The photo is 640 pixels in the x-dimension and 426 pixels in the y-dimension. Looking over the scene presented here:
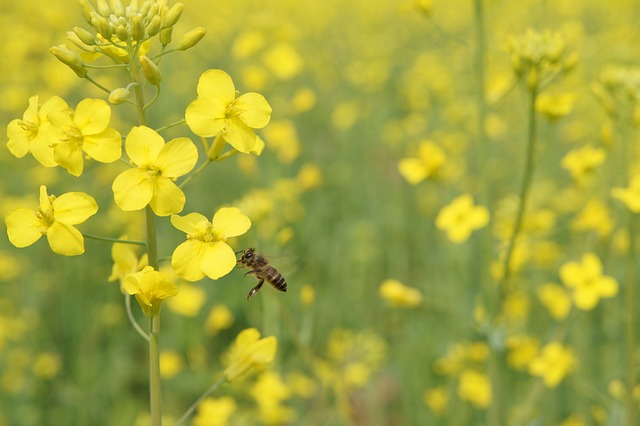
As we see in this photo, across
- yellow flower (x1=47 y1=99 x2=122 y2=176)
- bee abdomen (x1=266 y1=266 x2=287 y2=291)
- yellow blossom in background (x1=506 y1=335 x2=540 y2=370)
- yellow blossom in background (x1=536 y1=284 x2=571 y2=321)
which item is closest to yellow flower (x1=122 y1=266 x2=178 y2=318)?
yellow flower (x1=47 y1=99 x2=122 y2=176)

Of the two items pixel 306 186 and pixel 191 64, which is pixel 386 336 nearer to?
pixel 306 186

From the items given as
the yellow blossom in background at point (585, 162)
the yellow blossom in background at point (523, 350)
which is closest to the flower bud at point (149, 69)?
the yellow blossom in background at point (585, 162)

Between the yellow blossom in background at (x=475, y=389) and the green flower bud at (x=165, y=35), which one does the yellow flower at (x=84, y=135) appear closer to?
the green flower bud at (x=165, y=35)

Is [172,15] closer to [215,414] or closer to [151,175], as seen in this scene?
[151,175]

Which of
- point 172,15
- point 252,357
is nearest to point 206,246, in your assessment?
point 252,357

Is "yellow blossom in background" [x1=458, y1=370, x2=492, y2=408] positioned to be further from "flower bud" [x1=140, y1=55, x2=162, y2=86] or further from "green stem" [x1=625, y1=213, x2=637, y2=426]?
"flower bud" [x1=140, y1=55, x2=162, y2=86]

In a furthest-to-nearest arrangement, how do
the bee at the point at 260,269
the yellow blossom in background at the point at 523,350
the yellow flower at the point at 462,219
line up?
the yellow blossom in background at the point at 523,350 → the yellow flower at the point at 462,219 → the bee at the point at 260,269
